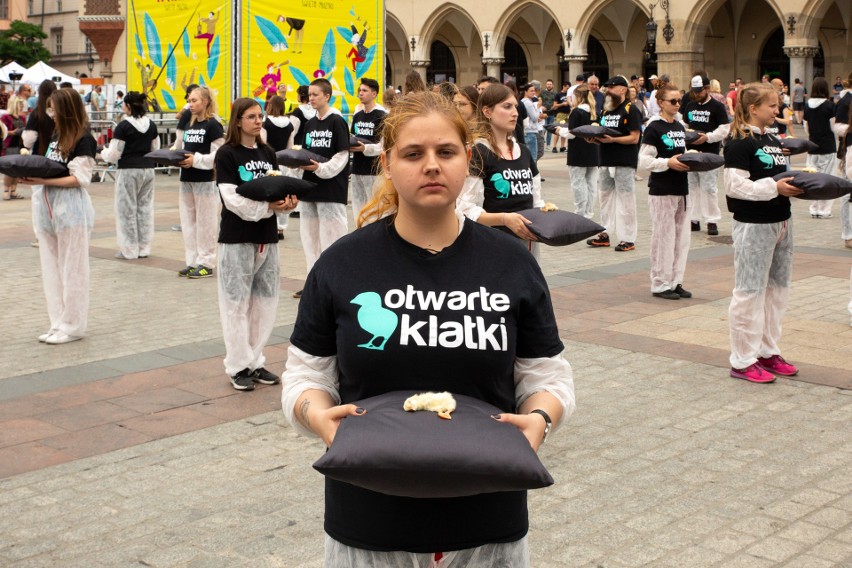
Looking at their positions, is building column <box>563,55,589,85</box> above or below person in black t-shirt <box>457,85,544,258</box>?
above

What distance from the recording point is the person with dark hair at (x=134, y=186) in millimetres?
12836

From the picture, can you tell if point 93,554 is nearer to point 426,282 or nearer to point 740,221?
point 426,282

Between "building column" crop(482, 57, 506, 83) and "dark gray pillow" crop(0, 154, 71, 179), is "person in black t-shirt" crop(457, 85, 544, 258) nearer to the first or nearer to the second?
"dark gray pillow" crop(0, 154, 71, 179)

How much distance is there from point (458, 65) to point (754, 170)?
43.7 meters

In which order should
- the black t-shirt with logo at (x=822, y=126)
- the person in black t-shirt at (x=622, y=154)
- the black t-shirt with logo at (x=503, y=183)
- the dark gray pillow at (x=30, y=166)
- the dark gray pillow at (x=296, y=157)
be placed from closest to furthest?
the black t-shirt with logo at (x=503, y=183) < the dark gray pillow at (x=30, y=166) < the dark gray pillow at (x=296, y=157) < the person in black t-shirt at (x=622, y=154) < the black t-shirt with logo at (x=822, y=126)

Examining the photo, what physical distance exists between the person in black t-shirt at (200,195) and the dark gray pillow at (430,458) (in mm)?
9493

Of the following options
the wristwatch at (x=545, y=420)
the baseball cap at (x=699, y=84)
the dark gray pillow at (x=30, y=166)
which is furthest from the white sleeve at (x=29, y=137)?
the baseball cap at (x=699, y=84)

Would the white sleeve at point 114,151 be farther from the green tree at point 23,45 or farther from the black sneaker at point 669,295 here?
the green tree at point 23,45

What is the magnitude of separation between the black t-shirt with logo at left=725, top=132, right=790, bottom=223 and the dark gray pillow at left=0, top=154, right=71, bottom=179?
494 cm

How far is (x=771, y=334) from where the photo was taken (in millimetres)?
7410

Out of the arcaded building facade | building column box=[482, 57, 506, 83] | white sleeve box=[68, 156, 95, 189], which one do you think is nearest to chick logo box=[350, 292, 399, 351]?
white sleeve box=[68, 156, 95, 189]

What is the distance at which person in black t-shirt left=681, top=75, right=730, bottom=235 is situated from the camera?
44.1ft

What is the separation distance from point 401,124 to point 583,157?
39.6ft

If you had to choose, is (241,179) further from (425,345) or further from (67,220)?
(425,345)
